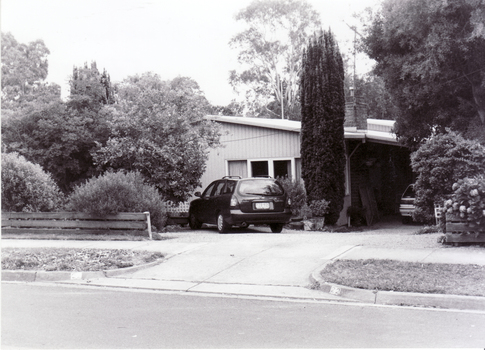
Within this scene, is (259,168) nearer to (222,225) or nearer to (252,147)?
(252,147)

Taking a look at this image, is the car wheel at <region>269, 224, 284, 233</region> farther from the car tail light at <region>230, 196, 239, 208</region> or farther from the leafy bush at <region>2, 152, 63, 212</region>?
the leafy bush at <region>2, 152, 63, 212</region>

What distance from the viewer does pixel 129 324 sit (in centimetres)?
632

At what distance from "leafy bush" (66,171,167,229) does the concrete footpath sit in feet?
6.24

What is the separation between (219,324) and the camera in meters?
6.30

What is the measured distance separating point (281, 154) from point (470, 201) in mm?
11265

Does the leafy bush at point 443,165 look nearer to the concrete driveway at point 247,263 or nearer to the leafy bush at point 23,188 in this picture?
the concrete driveway at point 247,263

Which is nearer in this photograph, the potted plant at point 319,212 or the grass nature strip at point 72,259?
the grass nature strip at point 72,259

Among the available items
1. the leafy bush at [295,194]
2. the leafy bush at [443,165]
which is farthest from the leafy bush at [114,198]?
the leafy bush at [443,165]

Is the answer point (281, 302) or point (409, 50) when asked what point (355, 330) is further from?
point (409, 50)

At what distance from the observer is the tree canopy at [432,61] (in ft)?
46.5

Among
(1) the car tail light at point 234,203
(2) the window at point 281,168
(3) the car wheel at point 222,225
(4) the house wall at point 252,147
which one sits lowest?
(3) the car wheel at point 222,225

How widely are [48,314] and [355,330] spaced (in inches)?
145

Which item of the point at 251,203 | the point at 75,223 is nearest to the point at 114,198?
the point at 75,223

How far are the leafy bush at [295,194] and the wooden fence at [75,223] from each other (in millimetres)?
7183
